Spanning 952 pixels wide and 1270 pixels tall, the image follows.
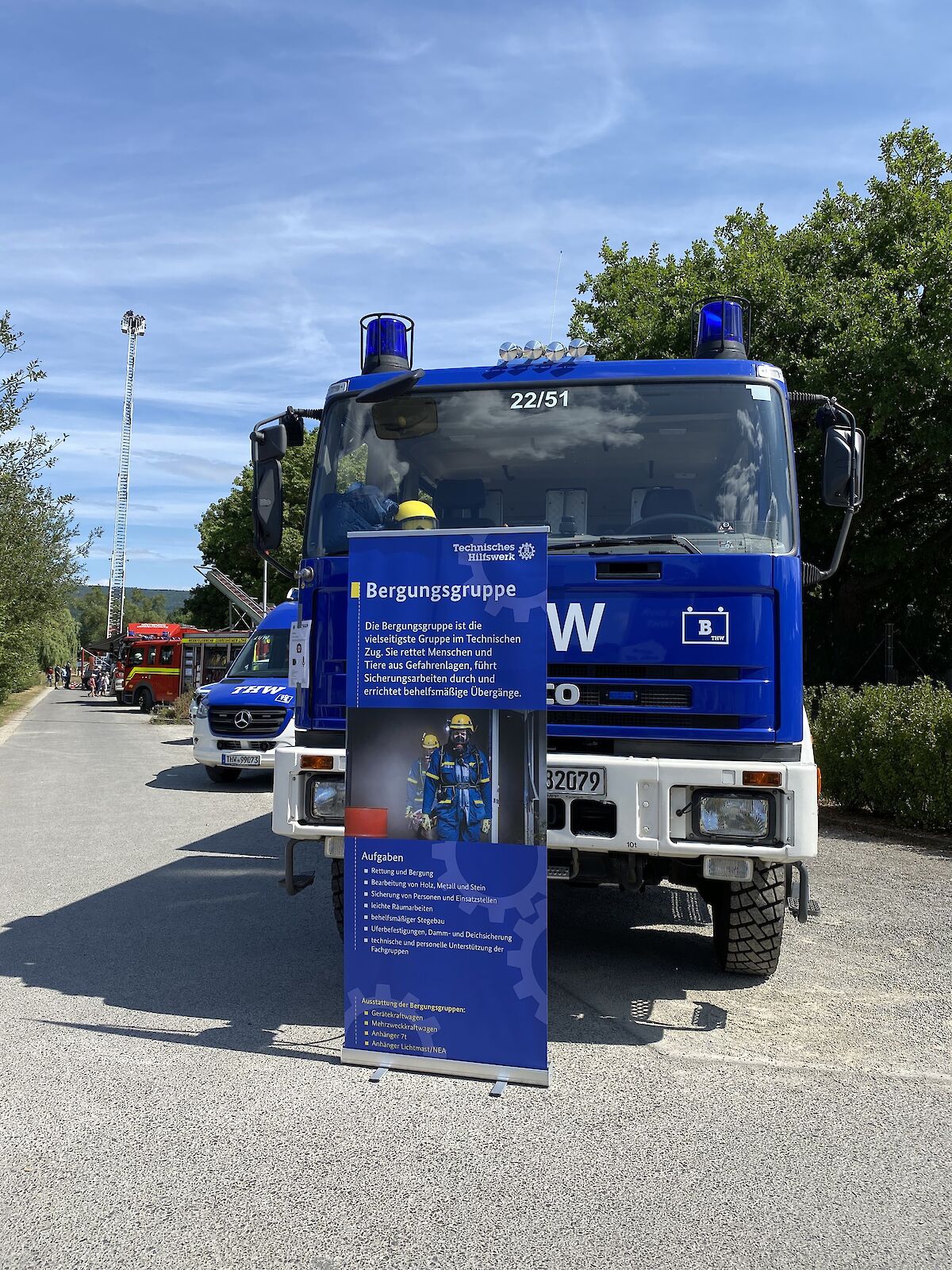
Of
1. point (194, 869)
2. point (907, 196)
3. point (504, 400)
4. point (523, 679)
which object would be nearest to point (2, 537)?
point (194, 869)

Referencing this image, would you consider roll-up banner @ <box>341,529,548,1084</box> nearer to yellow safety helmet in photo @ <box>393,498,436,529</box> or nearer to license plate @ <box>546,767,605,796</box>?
license plate @ <box>546,767,605,796</box>

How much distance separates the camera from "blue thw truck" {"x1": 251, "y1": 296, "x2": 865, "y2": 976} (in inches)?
186

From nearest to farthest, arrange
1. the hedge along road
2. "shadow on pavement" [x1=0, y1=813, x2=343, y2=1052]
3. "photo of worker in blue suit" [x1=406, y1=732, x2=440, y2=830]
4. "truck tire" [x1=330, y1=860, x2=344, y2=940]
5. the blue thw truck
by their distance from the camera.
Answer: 1. the hedge along road
2. "photo of worker in blue suit" [x1=406, y1=732, x2=440, y2=830]
3. the blue thw truck
4. "shadow on pavement" [x1=0, y1=813, x2=343, y2=1052]
5. "truck tire" [x1=330, y1=860, x2=344, y2=940]

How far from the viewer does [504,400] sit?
214 inches

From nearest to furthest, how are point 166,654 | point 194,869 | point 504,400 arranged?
1. point 504,400
2. point 194,869
3. point 166,654

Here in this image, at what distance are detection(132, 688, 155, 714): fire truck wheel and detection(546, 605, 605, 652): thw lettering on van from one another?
36.4 metres

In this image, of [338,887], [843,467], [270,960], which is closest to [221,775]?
[270,960]

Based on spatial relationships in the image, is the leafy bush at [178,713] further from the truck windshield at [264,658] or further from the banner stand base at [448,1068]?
the banner stand base at [448,1068]

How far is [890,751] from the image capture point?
1073cm

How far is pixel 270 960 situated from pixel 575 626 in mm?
2515

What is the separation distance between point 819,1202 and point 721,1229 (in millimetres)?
364

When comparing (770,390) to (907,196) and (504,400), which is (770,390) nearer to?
(504,400)

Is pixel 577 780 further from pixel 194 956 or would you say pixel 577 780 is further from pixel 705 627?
pixel 194 956

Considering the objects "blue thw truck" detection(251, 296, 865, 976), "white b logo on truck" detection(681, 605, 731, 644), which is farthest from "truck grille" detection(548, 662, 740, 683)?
"white b logo on truck" detection(681, 605, 731, 644)
